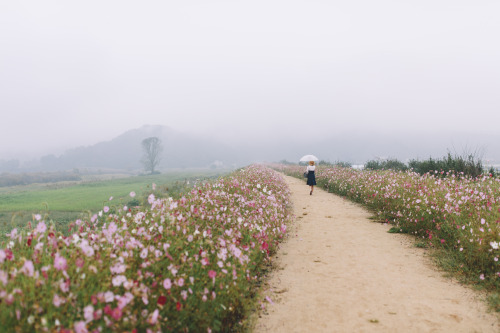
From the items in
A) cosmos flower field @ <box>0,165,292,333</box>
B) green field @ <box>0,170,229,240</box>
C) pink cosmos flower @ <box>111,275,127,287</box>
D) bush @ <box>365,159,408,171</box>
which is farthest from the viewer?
bush @ <box>365,159,408,171</box>

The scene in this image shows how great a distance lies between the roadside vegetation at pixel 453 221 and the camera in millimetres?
5062

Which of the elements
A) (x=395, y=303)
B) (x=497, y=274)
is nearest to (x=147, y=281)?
(x=395, y=303)

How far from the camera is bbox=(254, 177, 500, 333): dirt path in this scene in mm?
3734

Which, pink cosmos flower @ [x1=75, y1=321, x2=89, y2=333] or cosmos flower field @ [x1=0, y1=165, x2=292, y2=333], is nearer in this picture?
pink cosmos flower @ [x1=75, y1=321, x2=89, y2=333]

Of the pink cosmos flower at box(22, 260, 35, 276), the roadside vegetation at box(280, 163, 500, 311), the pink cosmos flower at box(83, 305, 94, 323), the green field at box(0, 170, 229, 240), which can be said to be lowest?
the green field at box(0, 170, 229, 240)

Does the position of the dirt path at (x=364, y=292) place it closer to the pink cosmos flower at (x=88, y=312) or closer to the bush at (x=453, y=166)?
the pink cosmos flower at (x=88, y=312)

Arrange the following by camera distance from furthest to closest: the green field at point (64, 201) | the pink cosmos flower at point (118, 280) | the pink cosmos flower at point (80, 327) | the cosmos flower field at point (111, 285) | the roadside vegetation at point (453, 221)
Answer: the green field at point (64, 201) → the roadside vegetation at point (453, 221) → the pink cosmos flower at point (118, 280) → the cosmos flower field at point (111, 285) → the pink cosmos flower at point (80, 327)

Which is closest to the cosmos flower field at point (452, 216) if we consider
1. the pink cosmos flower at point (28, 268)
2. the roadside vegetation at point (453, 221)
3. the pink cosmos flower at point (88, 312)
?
the roadside vegetation at point (453, 221)

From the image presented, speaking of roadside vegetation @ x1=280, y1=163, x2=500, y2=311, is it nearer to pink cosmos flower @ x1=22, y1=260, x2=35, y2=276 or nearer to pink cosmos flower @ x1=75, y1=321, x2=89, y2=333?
pink cosmos flower @ x1=75, y1=321, x2=89, y2=333

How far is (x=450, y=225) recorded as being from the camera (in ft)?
21.7

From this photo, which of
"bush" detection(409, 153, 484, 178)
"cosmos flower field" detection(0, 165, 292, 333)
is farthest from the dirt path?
"bush" detection(409, 153, 484, 178)

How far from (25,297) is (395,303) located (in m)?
4.46

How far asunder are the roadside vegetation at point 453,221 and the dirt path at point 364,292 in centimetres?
40

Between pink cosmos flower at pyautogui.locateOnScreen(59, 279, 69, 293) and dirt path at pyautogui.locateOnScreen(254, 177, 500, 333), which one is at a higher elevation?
pink cosmos flower at pyautogui.locateOnScreen(59, 279, 69, 293)
